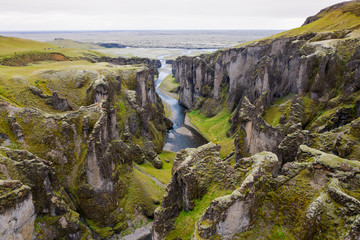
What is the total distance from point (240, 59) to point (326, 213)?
78414 mm

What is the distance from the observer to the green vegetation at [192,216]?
20297 mm

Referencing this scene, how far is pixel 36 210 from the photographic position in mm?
29188

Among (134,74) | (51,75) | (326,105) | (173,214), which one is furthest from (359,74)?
(51,75)

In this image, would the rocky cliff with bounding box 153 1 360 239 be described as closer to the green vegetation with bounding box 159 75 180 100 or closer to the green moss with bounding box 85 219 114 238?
the green moss with bounding box 85 219 114 238

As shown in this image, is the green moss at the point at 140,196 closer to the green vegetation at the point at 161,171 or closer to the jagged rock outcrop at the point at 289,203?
the green vegetation at the point at 161,171

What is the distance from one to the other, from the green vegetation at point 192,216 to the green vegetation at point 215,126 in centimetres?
4187

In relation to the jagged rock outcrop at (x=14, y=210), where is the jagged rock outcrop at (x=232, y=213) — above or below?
above

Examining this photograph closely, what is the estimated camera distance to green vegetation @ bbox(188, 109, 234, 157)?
7089 cm

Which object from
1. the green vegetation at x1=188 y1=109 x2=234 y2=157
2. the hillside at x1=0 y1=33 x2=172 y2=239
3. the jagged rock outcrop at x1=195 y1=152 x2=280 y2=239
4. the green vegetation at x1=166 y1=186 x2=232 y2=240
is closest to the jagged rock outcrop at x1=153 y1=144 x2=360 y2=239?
the jagged rock outcrop at x1=195 y1=152 x2=280 y2=239

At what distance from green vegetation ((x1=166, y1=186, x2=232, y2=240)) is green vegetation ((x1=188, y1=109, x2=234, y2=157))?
41874 millimetres

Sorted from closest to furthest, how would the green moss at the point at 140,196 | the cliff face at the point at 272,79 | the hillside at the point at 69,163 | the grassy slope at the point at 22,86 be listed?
1. the hillside at the point at 69,163
2. the cliff face at the point at 272,79
3. the green moss at the point at 140,196
4. the grassy slope at the point at 22,86

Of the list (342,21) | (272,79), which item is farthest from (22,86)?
(342,21)

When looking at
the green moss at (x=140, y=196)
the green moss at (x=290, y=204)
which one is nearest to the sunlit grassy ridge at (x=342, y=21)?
the green moss at (x=290, y=204)

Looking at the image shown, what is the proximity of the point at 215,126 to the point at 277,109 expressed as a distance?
29407 mm
